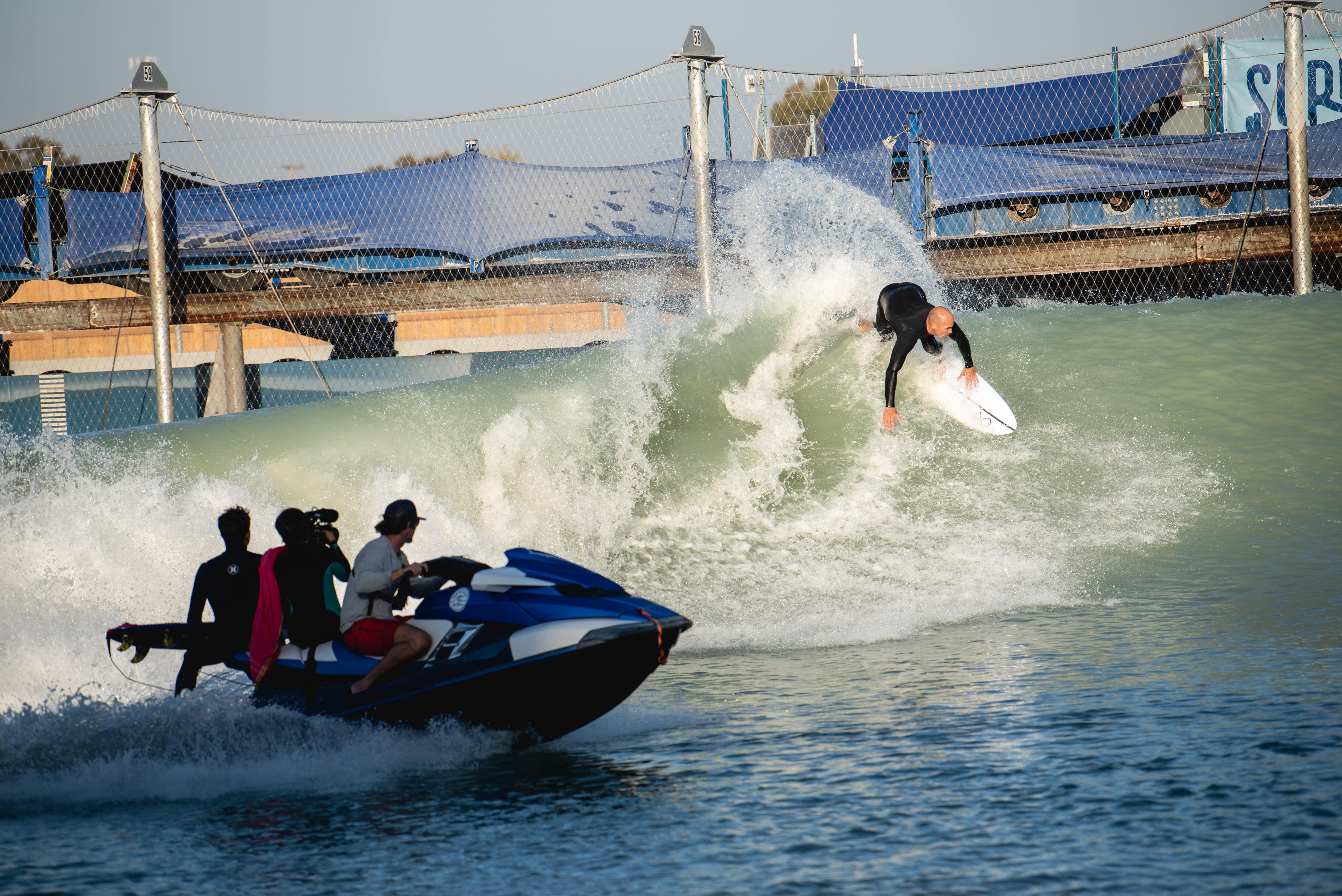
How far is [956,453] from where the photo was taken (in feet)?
29.5

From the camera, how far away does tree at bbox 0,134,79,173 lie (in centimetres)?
1047

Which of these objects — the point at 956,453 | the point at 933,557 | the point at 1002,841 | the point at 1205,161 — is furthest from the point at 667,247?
the point at 1002,841

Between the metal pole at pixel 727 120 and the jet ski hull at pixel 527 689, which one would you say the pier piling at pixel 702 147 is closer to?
the metal pole at pixel 727 120

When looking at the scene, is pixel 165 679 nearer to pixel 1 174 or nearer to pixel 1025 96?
pixel 1 174

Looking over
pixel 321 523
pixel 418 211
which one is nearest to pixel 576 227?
pixel 418 211

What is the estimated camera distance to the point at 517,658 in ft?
14.1

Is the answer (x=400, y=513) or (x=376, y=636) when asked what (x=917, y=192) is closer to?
(x=400, y=513)

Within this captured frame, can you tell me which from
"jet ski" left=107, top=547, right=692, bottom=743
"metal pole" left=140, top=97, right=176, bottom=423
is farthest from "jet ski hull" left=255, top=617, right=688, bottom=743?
"metal pole" left=140, top=97, right=176, bottom=423

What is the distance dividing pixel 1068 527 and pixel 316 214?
23.6 ft

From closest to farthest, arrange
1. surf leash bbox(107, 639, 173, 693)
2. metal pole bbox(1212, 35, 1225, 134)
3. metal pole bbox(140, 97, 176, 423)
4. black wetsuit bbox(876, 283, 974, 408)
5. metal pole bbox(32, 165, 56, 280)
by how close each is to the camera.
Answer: surf leash bbox(107, 639, 173, 693) → black wetsuit bbox(876, 283, 974, 408) → metal pole bbox(140, 97, 176, 423) → metal pole bbox(32, 165, 56, 280) → metal pole bbox(1212, 35, 1225, 134)

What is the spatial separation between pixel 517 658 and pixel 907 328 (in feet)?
17.6

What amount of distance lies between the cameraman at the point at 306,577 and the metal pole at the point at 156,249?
211 inches

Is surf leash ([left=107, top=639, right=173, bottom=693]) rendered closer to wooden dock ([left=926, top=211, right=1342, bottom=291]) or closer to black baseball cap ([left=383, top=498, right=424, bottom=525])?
black baseball cap ([left=383, top=498, right=424, bottom=525])

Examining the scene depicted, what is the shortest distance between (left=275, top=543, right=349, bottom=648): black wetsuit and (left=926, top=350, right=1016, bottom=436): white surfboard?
5.86 m
